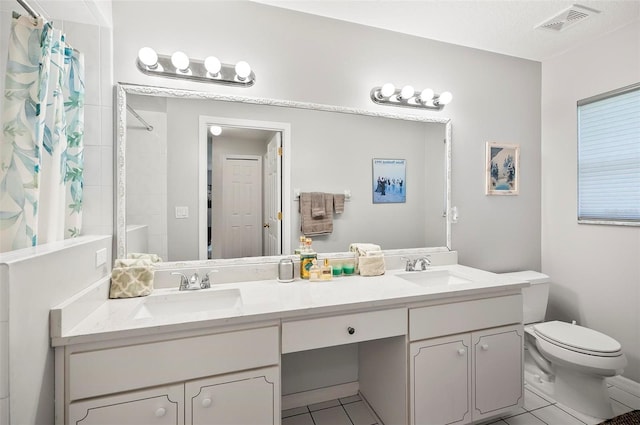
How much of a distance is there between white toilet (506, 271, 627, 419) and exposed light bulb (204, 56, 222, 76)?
8.09 ft

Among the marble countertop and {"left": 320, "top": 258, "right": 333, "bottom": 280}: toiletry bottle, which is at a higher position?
{"left": 320, "top": 258, "right": 333, "bottom": 280}: toiletry bottle

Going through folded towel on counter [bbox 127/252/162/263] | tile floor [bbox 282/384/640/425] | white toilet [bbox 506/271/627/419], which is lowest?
tile floor [bbox 282/384/640/425]

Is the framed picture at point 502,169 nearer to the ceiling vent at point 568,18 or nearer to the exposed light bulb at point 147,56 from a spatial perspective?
the ceiling vent at point 568,18

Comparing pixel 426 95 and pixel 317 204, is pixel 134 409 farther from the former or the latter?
pixel 426 95

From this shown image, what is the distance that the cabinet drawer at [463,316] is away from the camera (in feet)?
4.85

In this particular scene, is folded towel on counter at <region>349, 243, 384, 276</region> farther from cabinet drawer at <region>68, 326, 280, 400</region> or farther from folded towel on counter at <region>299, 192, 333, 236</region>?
cabinet drawer at <region>68, 326, 280, 400</region>

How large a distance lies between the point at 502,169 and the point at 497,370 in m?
1.49

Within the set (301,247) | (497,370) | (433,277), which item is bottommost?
(497,370)

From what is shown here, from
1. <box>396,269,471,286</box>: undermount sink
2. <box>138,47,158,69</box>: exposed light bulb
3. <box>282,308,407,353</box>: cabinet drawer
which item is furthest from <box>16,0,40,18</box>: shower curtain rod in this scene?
<box>396,269,471,286</box>: undermount sink

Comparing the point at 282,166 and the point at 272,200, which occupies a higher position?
the point at 282,166

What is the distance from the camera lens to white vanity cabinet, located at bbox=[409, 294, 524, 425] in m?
1.49

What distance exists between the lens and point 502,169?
2.39 m

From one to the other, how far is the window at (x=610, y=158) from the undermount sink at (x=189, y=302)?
8.39 feet

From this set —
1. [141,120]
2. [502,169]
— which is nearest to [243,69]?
[141,120]
